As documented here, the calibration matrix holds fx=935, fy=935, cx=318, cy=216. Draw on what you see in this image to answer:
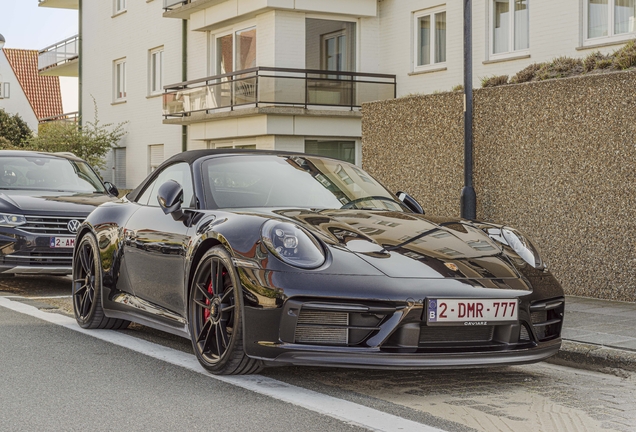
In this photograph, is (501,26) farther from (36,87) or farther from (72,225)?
(36,87)

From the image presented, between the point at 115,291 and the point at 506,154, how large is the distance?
5.25m

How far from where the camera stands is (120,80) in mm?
32250

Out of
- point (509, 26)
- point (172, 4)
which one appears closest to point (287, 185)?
point (509, 26)

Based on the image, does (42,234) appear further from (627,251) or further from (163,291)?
(627,251)

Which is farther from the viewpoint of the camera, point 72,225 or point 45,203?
point 45,203

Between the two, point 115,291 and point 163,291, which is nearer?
point 163,291

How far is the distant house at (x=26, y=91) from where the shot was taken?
5594 centimetres

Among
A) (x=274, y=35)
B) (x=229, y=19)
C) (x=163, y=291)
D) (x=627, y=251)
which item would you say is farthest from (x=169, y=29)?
(x=163, y=291)

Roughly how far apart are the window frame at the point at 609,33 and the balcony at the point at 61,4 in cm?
2399

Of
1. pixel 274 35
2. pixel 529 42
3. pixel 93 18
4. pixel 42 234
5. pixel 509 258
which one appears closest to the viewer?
pixel 509 258

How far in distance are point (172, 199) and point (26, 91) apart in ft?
175

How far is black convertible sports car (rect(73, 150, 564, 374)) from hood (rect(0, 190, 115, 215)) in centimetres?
397

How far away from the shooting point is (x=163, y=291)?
6.09 metres

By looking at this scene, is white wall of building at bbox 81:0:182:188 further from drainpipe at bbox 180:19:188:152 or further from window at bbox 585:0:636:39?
window at bbox 585:0:636:39
